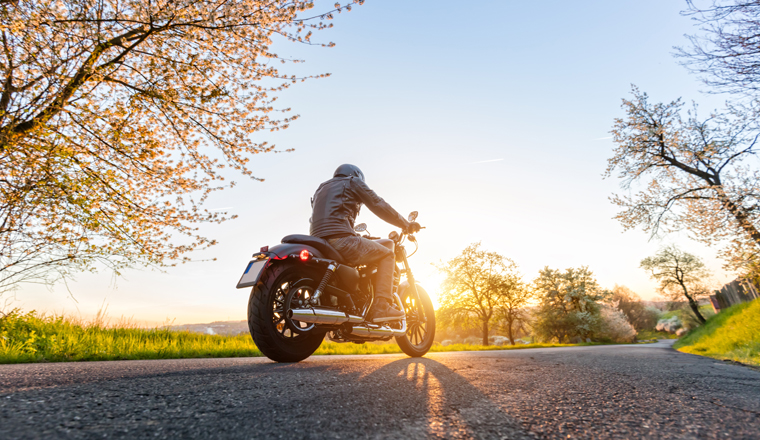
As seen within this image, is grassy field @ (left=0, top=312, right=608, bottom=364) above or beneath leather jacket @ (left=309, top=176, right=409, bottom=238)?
beneath

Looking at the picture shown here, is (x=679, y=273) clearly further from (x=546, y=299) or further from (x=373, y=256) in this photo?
(x=373, y=256)

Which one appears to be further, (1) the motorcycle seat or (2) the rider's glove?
(2) the rider's glove

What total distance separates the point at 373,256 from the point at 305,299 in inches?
38.4

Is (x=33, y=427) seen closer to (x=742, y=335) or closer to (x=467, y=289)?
(x=742, y=335)

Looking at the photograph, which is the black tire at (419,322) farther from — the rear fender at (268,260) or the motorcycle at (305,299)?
the rear fender at (268,260)

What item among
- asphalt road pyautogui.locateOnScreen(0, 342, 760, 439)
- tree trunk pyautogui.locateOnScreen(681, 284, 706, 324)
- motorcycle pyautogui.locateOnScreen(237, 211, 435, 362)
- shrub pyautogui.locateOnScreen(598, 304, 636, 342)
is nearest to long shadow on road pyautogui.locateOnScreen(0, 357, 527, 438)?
asphalt road pyautogui.locateOnScreen(0, 342, 760, 439)

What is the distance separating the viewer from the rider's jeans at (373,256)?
3.93m

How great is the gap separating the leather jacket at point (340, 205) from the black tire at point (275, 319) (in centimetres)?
63

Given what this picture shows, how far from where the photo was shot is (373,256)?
13.6 feet

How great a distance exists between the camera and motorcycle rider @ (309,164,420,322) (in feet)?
13.1

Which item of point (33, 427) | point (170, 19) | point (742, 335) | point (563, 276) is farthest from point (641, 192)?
point (563, 276)

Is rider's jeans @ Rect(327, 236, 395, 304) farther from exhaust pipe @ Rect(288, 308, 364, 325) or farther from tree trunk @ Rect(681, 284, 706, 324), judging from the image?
tree trunk @ Rect(681, 284, 706, 324)

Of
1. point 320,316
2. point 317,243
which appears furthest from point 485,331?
point 320,316

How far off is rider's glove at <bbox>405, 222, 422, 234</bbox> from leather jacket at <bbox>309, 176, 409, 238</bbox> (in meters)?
0.51
